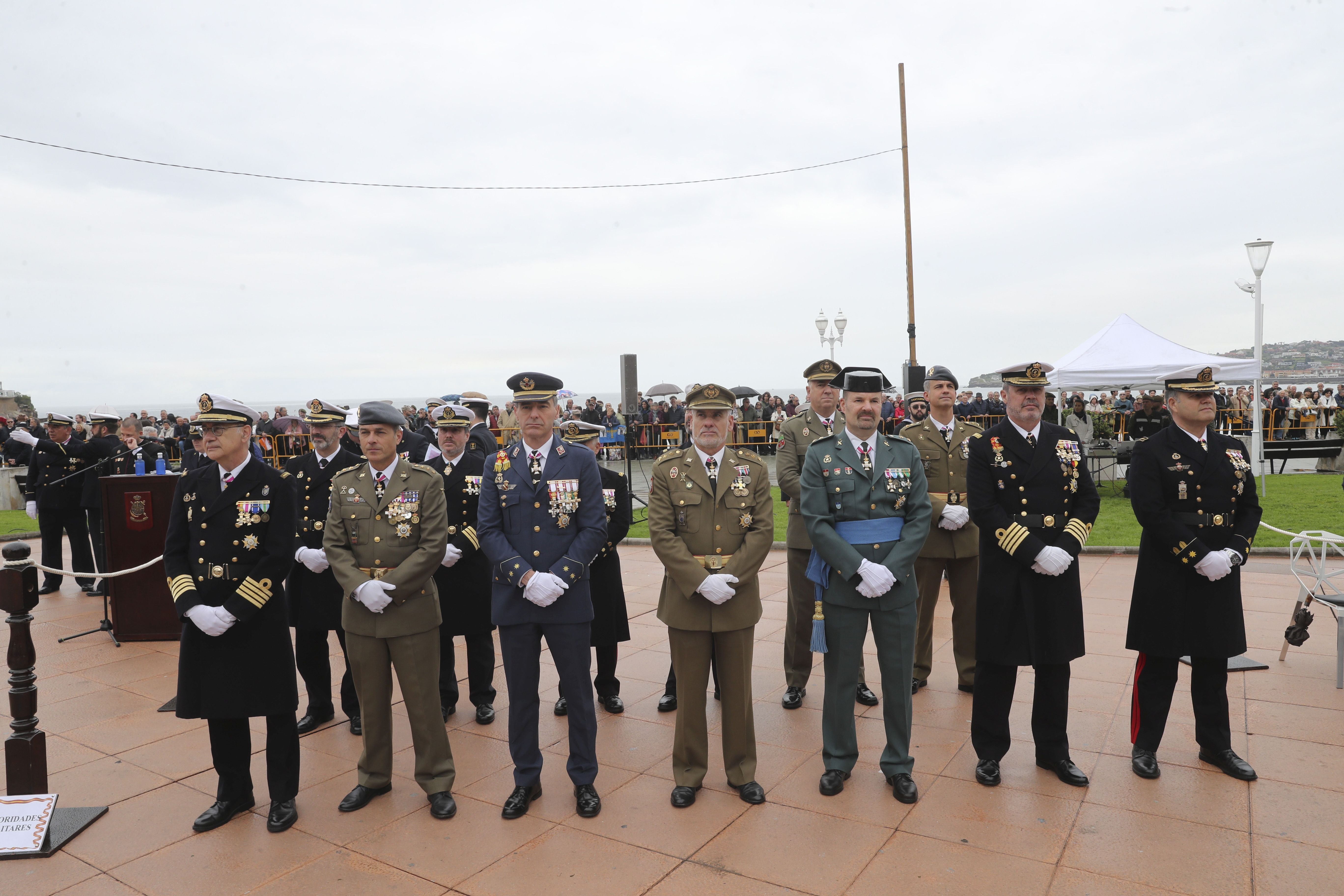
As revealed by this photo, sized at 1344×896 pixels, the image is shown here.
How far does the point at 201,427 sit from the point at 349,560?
0.97 metres

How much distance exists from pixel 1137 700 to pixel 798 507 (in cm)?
219

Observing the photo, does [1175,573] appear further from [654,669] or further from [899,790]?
[654,669]

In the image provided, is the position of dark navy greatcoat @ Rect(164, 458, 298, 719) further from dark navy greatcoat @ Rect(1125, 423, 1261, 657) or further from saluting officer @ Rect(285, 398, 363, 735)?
dark navy greatcoat @ Rect(1125, 423, 1261, 657)

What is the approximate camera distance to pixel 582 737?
4168 millimetres

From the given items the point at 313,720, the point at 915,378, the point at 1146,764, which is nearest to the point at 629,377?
the point at 915,378

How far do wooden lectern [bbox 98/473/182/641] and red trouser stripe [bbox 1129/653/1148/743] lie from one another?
7512 mm

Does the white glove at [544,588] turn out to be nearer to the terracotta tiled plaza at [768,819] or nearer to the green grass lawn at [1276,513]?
the terracotta tiled plaza at [768,819]

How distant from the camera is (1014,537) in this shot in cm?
431

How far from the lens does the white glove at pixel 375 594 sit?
159 inches

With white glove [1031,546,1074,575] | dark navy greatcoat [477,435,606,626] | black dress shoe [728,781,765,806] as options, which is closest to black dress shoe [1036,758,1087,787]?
white glove [1031,546,1074,575]

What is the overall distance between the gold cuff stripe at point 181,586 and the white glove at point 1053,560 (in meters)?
4.09

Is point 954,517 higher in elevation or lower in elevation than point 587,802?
higher

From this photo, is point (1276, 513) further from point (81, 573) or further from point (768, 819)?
point (81, 573)

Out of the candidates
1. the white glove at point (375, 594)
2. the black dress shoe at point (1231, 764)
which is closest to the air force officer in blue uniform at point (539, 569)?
the white glove at point (375, 594)
